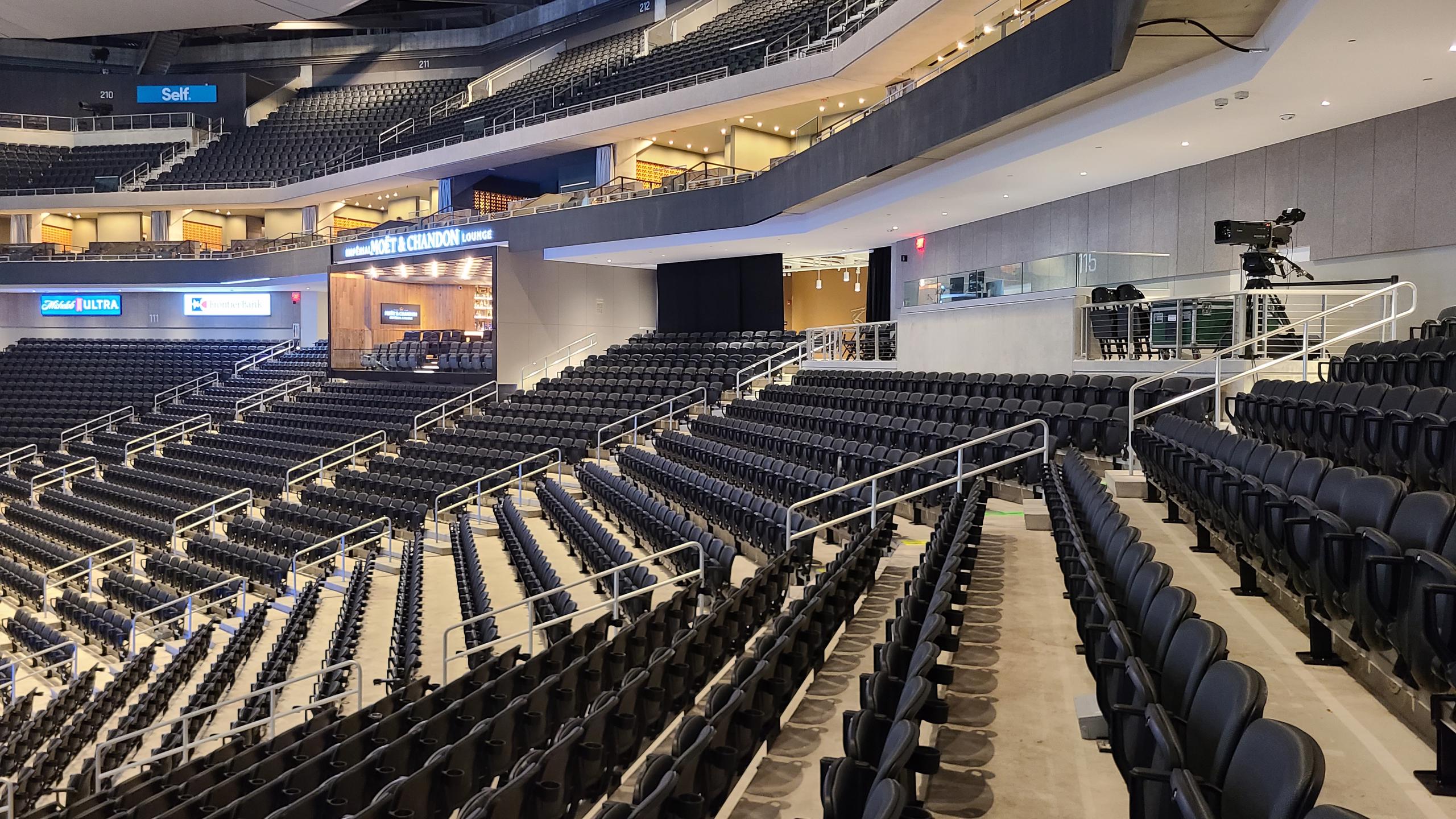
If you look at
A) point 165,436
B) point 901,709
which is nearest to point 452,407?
point 165,436

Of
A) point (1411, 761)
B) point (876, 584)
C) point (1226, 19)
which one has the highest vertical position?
point (1226, 19)

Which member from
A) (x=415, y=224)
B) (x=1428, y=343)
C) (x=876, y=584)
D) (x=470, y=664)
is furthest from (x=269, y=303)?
(x=1428, y=343)

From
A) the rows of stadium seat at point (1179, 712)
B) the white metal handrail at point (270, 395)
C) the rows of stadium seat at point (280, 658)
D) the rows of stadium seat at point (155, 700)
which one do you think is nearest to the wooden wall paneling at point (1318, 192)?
the rows of stadium seat at point (1179, 712)

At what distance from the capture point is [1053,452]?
6.95 metres

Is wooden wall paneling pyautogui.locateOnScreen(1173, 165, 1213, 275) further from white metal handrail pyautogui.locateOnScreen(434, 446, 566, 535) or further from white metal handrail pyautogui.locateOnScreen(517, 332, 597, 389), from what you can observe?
white metal handrail pyautogui.locateOnScreen(517, 332, 597, 389)

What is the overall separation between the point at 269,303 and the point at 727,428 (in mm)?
17036

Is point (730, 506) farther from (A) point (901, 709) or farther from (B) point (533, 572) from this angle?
(A) point (901, 709)

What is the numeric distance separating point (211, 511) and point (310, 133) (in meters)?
13.9

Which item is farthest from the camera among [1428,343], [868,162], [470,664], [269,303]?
[269,303]

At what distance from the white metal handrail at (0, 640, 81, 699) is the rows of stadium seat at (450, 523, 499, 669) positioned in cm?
358

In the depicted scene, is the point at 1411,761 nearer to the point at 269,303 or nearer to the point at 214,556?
the point at 214,556

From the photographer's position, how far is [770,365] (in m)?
14.7

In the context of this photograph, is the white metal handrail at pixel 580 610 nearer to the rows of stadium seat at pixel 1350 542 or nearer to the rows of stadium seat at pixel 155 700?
the rows of stadium seat at pixel 155 700

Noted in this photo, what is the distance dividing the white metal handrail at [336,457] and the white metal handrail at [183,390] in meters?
7.29
